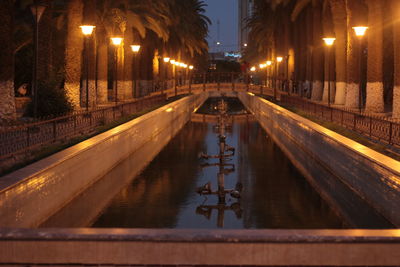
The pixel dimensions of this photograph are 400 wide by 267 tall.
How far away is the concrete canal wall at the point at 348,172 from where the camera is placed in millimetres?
13820

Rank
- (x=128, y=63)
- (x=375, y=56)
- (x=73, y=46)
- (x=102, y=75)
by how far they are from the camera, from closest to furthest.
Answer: (x=375, y=56)
(x=73, y=46)
(x=102, y=75)
(x=128, y=63)

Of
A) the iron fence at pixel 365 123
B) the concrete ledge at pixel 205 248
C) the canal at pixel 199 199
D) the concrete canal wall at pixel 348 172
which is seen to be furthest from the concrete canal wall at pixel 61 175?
the iron fence at pixel 365 123

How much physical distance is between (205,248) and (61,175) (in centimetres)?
708

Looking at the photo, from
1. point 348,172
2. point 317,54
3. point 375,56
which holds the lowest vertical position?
point 348,172

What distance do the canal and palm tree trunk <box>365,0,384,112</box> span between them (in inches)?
397

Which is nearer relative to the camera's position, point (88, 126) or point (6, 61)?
point (88, 126)

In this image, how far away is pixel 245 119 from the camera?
49156 mm

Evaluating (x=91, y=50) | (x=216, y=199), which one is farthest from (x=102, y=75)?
(x=216, y=199)

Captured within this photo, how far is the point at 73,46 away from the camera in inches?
1356

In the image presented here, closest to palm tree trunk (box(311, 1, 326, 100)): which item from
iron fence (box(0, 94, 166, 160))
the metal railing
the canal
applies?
the metal railing

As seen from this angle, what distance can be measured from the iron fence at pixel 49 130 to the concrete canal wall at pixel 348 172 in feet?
23.9

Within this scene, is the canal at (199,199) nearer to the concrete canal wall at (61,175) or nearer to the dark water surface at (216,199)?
the dark water surface at (216,199)

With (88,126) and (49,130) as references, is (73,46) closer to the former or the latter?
(88,126)

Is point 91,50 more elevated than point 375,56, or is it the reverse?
point 91,50
